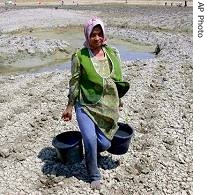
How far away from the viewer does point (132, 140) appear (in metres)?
9.38

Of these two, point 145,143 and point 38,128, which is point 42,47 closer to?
point 38,128

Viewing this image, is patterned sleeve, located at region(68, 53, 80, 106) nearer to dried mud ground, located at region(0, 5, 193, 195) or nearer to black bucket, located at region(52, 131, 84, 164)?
black bucket, located at region(52, 131, 84, 164)

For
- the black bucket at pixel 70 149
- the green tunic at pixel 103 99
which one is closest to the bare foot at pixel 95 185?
the black bucket at pixel 70 149

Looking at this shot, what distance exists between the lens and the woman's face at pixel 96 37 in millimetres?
6684

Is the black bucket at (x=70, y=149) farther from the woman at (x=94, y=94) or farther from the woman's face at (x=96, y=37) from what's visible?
the woman's face at (x=96, y=37)

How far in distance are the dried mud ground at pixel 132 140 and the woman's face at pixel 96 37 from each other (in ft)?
7.75

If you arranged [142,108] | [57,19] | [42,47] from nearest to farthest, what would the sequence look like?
[142,108], [42,47], [57,19]

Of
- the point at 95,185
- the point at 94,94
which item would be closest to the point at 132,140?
the point at 95,185

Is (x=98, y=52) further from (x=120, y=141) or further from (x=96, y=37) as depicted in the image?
(x=120, y=141)

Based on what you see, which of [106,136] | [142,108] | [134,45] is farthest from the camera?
[134,45]

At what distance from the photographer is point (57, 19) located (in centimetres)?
4397
